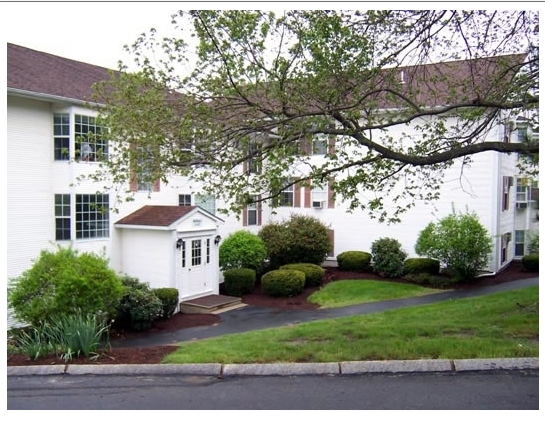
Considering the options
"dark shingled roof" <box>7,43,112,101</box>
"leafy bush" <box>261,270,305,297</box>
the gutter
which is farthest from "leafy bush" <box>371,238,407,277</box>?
the gutter

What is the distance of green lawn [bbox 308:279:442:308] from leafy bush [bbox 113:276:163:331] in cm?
574

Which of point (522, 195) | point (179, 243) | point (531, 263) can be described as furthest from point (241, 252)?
point (522, 195)

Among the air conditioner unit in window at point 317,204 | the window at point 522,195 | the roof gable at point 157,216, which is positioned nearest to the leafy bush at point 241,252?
the roof gable at point 157,216

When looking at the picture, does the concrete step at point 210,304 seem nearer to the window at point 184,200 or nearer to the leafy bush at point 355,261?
the window at point 184,200

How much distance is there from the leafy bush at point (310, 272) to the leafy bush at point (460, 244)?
4088 millimetres

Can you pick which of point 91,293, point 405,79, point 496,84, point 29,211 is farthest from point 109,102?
point 29,211

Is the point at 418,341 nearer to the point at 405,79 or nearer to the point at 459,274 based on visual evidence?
the point at 405,79

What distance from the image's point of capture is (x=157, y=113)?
7461 mm

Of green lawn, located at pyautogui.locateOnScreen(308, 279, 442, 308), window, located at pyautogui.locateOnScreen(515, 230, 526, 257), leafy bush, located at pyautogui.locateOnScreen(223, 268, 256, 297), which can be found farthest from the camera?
window, located at pyautogui.locateOnScreen(515, 230, 526, 257)

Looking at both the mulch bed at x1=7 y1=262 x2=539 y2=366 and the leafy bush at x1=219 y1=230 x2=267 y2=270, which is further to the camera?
the leafy bush at x1=219 y1=230 x2=267 y2=270

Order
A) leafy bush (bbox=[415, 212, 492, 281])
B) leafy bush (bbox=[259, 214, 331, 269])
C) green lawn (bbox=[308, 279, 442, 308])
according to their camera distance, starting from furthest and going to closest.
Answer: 1. leafy bush (bbox=[259, 214, 331, 269])
2. leafy bush (bbox=[415, 212, 492, 281])
3. green lawn (bbox=[308, 279, 442, 308])

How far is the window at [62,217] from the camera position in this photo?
1472cm

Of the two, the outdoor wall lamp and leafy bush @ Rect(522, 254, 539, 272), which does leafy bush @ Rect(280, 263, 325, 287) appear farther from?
leafy bush @ Rect(522, 254, 539, 272)

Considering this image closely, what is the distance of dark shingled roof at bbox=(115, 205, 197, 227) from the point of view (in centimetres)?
1606
